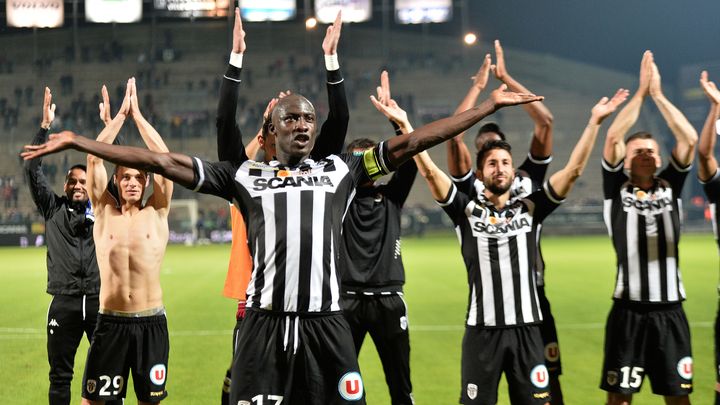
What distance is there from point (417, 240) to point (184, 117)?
14.9 meters

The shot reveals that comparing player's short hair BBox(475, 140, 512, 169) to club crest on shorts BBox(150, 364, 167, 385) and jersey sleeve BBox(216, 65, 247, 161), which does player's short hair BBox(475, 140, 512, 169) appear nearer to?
jersey sleeve BBox(216, 65, 247, 161)

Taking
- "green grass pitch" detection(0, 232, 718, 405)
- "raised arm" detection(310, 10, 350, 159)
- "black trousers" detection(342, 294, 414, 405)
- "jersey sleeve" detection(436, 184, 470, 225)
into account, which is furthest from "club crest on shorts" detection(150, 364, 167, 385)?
"jersey sleeve" detection(436, 184, 470, 225)

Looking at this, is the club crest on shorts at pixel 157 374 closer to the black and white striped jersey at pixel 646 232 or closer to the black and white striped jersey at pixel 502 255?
the black and white striped jersey at pixel 502 255

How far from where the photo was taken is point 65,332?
20.4 ft

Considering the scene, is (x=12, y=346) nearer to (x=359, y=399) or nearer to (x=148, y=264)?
(x=148, y=264)

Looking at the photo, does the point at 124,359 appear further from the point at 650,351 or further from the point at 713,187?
the point at 713,187

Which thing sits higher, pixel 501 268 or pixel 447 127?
pixel 447 127

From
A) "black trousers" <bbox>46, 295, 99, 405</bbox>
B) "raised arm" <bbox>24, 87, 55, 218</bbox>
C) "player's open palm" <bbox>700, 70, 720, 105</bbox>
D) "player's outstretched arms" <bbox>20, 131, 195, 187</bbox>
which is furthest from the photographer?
"raised arm" <bbox>24, 87, 55, 218</bbox>

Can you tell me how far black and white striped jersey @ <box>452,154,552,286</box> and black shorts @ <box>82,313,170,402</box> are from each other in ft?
8.24

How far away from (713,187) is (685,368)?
1.41 metres

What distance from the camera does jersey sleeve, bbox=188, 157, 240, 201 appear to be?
152 inches

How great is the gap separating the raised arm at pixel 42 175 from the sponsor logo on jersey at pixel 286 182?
321cm

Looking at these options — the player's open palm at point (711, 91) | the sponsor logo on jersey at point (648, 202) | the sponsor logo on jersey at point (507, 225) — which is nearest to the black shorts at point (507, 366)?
the sponsor logo on jersey at point (507, 225)

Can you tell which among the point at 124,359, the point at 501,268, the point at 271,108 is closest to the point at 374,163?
the point at 271,108
